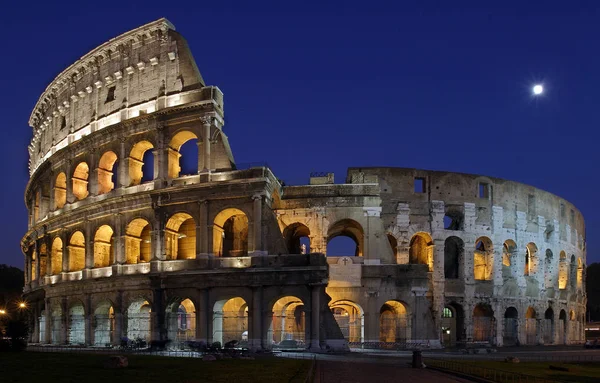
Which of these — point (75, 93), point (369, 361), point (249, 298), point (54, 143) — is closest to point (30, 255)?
point (54, 143)

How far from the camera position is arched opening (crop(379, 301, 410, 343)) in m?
35.5

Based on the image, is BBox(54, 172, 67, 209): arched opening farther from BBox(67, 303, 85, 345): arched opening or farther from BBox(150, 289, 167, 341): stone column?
BBox(150, 289, 167, 341): stone column

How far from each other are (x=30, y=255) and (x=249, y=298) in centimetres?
2218

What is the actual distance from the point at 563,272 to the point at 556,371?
28086mm

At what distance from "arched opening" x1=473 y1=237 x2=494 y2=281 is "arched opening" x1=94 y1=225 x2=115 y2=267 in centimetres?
2266

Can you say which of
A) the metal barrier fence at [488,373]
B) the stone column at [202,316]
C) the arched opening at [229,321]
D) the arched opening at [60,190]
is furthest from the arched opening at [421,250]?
the arched opening at [60,190]

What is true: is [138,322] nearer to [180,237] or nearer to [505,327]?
[180,237]

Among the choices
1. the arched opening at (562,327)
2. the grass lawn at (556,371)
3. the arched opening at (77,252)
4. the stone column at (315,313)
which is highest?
the arched opening at (77,252)

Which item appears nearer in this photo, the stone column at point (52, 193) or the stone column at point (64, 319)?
the stone column at point (64, 319)

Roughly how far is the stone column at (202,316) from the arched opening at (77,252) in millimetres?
10691

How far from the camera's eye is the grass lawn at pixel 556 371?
1941 cm

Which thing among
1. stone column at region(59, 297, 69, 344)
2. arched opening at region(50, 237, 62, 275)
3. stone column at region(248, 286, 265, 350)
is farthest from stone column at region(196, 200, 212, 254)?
arched opening at region(50, 237, 62, 275)

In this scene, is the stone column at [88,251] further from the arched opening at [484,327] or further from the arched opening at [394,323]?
the arched opening at [484,327]

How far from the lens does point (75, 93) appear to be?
41688mm
